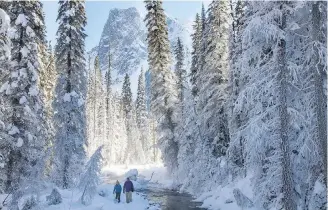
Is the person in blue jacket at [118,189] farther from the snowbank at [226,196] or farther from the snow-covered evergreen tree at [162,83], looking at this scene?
the snow-covered evergreen tree at [162,83]

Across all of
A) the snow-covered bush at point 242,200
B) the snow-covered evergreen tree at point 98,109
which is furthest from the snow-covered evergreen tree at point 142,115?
the snow-covered bush at point 242,200

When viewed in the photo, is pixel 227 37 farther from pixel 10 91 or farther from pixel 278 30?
pixel 278 30

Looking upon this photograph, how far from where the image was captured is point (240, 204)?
23531mm

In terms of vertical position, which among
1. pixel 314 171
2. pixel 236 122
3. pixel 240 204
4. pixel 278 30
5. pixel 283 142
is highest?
pixel 278 30

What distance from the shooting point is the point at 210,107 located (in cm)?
3562

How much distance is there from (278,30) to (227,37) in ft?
67.8

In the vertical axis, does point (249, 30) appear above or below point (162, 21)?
below

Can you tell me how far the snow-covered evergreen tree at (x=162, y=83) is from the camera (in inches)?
1678

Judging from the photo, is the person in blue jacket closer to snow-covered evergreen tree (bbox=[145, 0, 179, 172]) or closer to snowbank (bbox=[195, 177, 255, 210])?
snowbank (bbox=[195, 177, 255, 210])

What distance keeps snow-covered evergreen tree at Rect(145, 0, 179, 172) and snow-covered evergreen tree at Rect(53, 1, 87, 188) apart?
373 inches

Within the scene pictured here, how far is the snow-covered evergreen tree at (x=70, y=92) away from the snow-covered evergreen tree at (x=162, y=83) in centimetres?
948

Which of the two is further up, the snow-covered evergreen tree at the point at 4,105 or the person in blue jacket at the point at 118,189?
the snow-covered evergreen tree at the point at 4,105

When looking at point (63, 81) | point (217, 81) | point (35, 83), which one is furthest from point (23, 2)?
point (217, 81)

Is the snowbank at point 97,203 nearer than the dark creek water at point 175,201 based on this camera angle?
Yes
